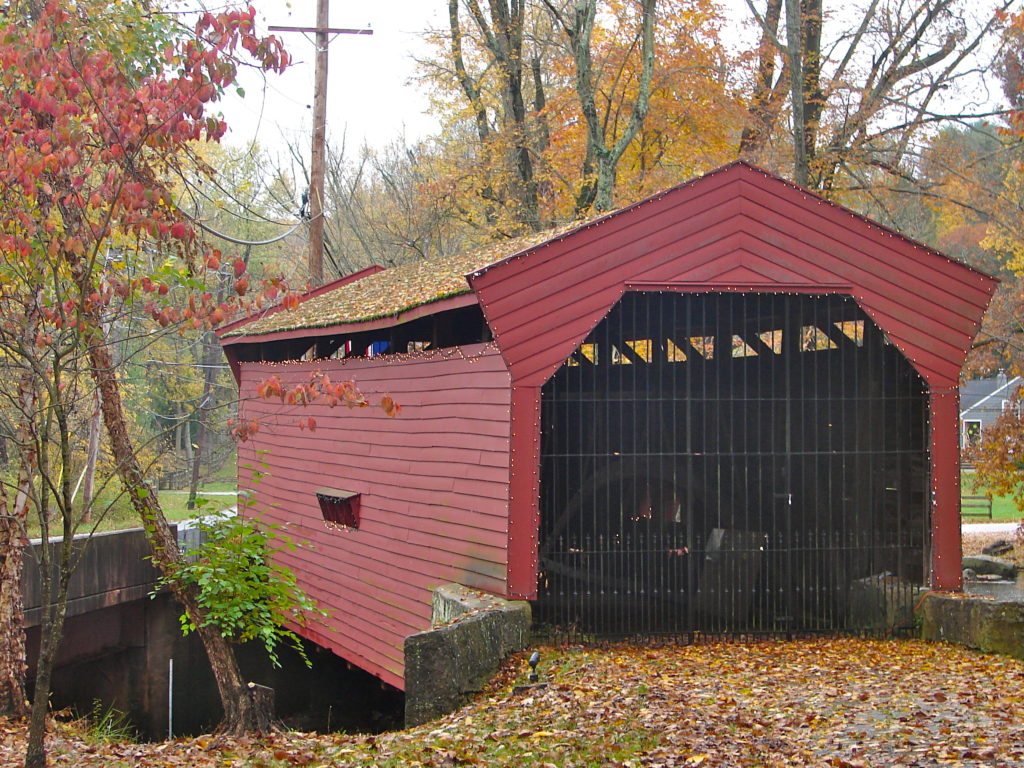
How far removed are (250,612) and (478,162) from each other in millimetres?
17145

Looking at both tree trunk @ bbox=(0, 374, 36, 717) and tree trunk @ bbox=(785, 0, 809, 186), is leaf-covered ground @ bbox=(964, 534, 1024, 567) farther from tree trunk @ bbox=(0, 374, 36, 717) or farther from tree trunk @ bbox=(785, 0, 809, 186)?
tree trunk @ bbox=(0, 374, 36, 717)

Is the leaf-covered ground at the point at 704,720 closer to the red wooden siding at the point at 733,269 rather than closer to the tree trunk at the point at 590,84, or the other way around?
the red wooden siding at the point at 733,269

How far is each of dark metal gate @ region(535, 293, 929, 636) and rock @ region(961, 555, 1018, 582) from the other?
14.3 feet

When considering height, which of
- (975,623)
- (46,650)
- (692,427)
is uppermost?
(692,427)

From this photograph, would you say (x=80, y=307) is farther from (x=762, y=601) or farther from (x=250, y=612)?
(x=762, y=601)

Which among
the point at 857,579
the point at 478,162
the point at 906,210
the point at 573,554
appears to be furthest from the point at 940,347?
the point at 906,210

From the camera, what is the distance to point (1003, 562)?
47.4 ft

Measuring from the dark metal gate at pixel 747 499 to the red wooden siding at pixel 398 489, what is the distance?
603mm

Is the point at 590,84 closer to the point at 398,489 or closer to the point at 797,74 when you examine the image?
the point at 797,74

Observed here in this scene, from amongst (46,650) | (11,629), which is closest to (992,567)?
(11,629)

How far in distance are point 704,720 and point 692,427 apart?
380 cm

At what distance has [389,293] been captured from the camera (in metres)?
12.8

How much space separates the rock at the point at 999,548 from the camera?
18.6m

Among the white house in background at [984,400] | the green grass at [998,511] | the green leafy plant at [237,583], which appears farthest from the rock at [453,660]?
the white house in background at [984,400]
